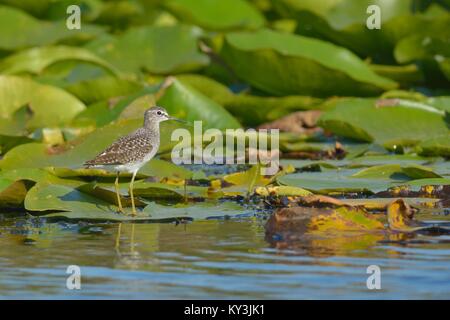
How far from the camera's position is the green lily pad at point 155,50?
38.9 ft

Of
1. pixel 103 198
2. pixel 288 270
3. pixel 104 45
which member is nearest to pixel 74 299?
pixel 288 270

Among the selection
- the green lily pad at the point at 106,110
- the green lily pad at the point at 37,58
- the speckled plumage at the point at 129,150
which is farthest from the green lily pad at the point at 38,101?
the speckled plumage at the point at 129,150

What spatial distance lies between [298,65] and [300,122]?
55cm

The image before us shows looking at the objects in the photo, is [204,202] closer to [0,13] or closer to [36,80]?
[36,80]

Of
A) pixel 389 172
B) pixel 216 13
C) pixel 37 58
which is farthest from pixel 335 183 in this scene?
pixel 216 13

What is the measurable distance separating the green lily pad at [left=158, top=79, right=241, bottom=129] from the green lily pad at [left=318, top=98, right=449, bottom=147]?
933 millimetres

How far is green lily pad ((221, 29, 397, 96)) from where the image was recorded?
10414mm

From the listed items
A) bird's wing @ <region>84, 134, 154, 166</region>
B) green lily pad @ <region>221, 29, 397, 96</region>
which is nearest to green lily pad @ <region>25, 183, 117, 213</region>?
bird's wing @ <region>84, 134, 154, 166</region>

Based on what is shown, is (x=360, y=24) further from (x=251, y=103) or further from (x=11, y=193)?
(x=11, y=193)

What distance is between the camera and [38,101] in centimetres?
1060

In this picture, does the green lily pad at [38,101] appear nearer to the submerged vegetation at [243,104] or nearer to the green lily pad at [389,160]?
the submerged vegetation at [243,104]

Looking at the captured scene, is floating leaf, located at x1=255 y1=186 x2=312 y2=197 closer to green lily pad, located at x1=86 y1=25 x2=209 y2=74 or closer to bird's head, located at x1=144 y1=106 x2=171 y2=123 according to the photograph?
bird's head, located at x1=144 y1=106 x2=171 y2=123

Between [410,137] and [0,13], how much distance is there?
216 inches
